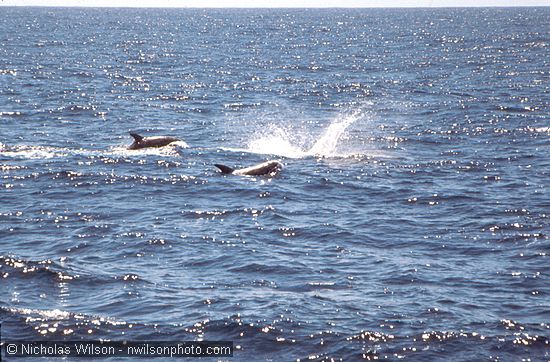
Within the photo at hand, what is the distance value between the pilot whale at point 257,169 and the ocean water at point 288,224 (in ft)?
1.76

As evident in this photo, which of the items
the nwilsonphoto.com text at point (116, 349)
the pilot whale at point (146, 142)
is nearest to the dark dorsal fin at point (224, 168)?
the pilot whale at point (146, 142)

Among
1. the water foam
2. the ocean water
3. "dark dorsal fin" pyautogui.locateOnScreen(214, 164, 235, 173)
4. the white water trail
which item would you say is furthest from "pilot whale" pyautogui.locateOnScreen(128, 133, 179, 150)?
the white water trail

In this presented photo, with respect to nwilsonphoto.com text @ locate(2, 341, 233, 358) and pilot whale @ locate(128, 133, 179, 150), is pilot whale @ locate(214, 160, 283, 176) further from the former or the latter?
nwilsonphoto.com text @ locate(2, 341, 233, 358)

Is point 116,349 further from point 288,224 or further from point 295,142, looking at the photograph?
point 295,142

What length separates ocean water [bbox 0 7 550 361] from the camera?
69.4ft

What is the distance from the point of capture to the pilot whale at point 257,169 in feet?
123

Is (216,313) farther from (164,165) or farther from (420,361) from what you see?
(164,165)

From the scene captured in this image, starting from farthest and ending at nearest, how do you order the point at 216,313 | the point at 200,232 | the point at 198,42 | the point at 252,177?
1. the point at 198,42
2. the point at 252,177
3. the point at 200,232
4. the point at 216,313

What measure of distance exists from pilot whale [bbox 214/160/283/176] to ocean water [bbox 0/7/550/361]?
1.76 feet

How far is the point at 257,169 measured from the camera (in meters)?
37.4

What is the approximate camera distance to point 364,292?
23281 mm

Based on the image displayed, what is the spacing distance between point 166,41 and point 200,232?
126m

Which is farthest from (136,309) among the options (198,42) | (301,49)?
(198,42)

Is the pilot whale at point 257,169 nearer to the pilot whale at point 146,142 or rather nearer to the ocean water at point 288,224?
the ocean water at point 288,224
